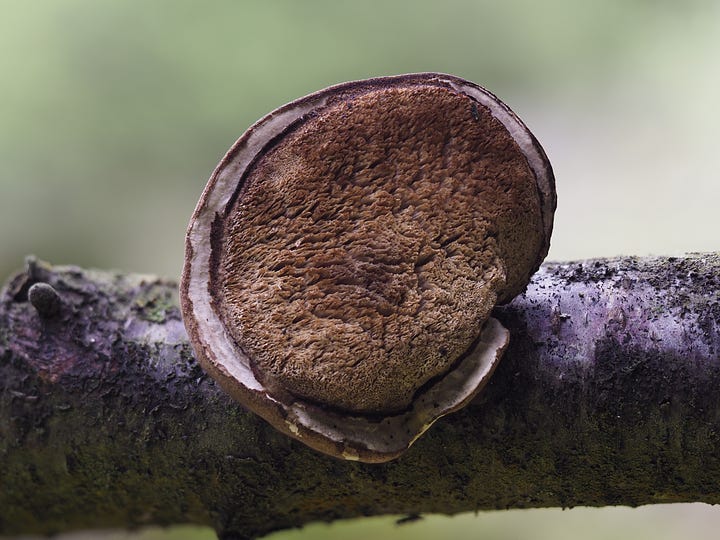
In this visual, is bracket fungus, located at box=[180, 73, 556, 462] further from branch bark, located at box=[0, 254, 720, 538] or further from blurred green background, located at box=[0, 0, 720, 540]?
blurred green background, located at box=[0, 0, 720, 540]

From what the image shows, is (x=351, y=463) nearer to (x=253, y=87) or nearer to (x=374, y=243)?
(x=374, y=243)

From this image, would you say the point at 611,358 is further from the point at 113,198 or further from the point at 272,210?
the point at 113,198

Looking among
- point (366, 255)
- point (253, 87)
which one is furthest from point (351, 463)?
point (253, 87)

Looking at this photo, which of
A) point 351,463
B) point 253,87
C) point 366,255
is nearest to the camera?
point 366,255

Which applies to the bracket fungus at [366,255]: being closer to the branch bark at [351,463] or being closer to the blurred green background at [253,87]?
the branch bark at [351,463]

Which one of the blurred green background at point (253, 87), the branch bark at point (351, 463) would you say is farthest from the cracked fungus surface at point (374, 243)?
the blurred green background at point (253, 87)

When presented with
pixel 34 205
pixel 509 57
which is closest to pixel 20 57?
pixel 34 205
